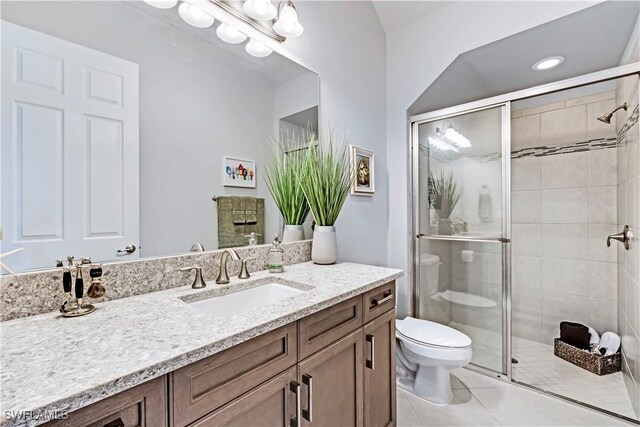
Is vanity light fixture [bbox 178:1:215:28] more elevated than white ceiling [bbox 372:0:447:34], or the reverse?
white ceiling [bbox 372:0:447:34]

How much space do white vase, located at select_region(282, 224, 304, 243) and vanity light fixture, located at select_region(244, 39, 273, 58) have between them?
919mm

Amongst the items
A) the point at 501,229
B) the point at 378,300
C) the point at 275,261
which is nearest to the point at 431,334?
the point at 378,300

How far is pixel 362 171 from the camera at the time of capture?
2068 millimetres

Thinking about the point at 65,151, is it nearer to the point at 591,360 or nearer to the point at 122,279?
the point at 122,279

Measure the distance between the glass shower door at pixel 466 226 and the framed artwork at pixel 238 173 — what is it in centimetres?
138

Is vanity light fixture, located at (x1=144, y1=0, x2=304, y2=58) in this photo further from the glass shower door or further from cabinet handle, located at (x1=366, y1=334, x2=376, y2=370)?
cabinet handle, located at (x1=366, y1=334, x2=376, y2=370)

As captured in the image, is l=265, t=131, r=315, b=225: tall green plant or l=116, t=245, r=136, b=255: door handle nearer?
l=116, t=245, r=136, b=255: door handle

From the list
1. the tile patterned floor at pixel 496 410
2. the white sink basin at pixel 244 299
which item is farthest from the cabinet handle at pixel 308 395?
the tile patterned floor at pixel 496 410

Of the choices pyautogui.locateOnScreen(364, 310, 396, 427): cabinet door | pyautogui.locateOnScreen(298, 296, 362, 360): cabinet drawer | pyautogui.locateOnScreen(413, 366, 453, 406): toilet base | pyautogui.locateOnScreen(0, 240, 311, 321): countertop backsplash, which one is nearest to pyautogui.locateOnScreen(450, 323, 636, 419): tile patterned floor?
pyautogui.locateOnScreen(413, 366, 453, 406): toilet base

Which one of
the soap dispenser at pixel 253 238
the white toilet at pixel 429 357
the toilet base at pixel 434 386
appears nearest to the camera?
the soap dispenser at pixel 253 238

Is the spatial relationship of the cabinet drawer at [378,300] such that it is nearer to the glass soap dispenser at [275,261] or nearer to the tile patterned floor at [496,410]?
the glass soap dispenser at [275,261]

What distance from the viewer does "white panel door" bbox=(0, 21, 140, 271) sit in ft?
2.73

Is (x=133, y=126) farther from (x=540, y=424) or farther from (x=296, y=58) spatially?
(x=540, y=424)

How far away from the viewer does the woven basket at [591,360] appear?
203 cm
